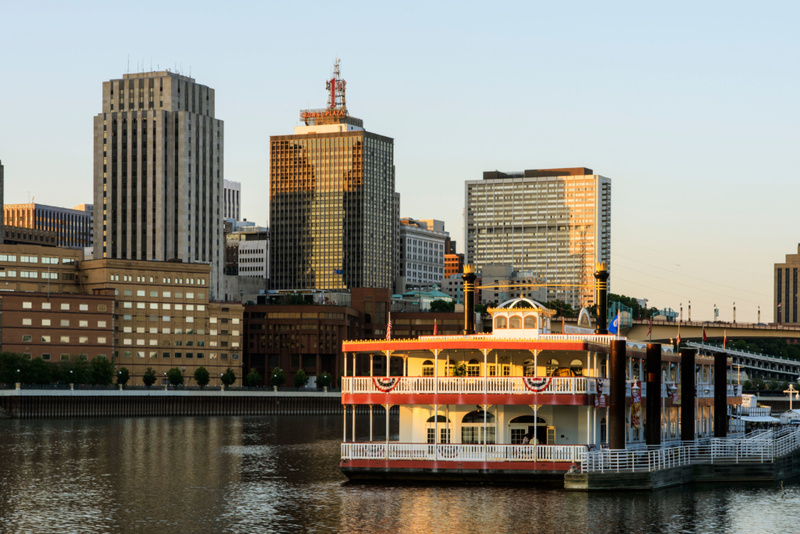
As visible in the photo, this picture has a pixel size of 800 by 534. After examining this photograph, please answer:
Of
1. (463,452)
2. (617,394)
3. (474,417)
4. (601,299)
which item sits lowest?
(463,452)

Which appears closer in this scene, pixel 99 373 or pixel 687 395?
pixel 687 395

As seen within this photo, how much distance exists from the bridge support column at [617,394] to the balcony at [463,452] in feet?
7.52

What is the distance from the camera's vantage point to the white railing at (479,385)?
64062 mm

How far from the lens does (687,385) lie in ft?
248

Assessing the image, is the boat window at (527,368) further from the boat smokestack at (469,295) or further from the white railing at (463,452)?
the boat smokestack at (469,295)

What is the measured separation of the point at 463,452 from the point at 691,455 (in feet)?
55.0

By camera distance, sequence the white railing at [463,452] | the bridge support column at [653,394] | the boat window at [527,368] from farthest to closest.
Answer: the bridge support column at [653,394] → the boat window at [527,368] → the white railing at [463,452]

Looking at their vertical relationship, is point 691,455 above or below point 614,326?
below

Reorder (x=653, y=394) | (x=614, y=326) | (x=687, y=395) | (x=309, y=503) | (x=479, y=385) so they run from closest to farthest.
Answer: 1. (x=309, y=503)
2. (x=479, y=385)
3. (x=653, y=394)
4. (x=614, y=326)
5. (x=687, y=395)

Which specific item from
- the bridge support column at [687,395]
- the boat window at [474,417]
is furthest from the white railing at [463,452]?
the bridge support column at [687,395]

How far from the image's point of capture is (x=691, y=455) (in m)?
73.7

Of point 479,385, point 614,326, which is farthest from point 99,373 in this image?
point 479,385

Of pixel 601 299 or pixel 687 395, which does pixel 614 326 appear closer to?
pixel 601 299

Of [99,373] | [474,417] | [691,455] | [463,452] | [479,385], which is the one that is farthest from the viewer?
[99,373]
